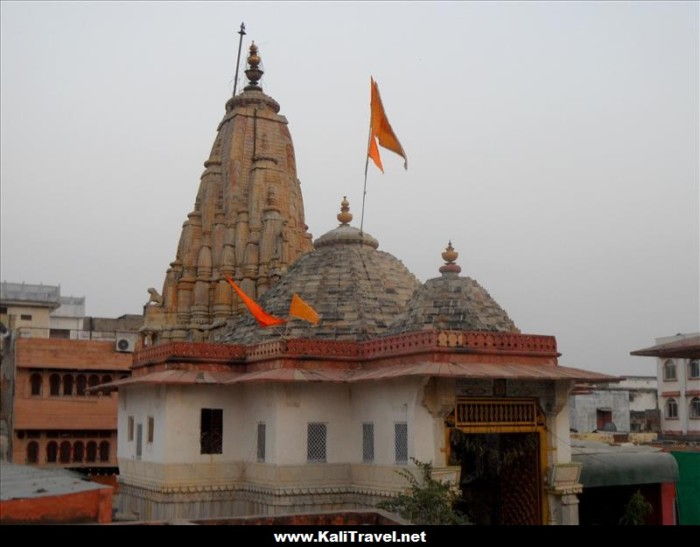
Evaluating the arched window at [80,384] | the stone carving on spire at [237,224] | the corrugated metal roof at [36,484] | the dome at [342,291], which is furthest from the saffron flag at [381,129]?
the arched window at [80,384]

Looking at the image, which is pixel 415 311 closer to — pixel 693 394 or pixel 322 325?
pixel 322 325

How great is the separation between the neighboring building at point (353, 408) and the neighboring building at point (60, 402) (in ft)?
49.8

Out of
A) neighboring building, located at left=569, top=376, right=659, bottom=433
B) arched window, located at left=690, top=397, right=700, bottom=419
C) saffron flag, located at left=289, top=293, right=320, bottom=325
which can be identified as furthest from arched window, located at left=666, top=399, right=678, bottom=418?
saffron flag, located at left=289, top=293, right=320, bottom=325

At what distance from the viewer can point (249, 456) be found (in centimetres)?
2205

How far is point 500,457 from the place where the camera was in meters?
21.1

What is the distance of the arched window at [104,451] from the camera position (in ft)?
132

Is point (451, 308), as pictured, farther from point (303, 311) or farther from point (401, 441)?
point (303, 311)

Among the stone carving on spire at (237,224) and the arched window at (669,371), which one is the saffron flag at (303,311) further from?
the arched window at (669,371)

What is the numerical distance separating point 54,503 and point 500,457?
39.4 feet

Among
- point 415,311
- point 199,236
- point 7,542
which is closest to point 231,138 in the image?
point 199,236

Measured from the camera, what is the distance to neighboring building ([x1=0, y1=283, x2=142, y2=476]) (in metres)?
39.0

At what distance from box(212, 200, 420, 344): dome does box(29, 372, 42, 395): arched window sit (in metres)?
16.2

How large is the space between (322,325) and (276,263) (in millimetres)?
7130

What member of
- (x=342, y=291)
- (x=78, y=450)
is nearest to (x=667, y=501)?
(x=342, y=291)
